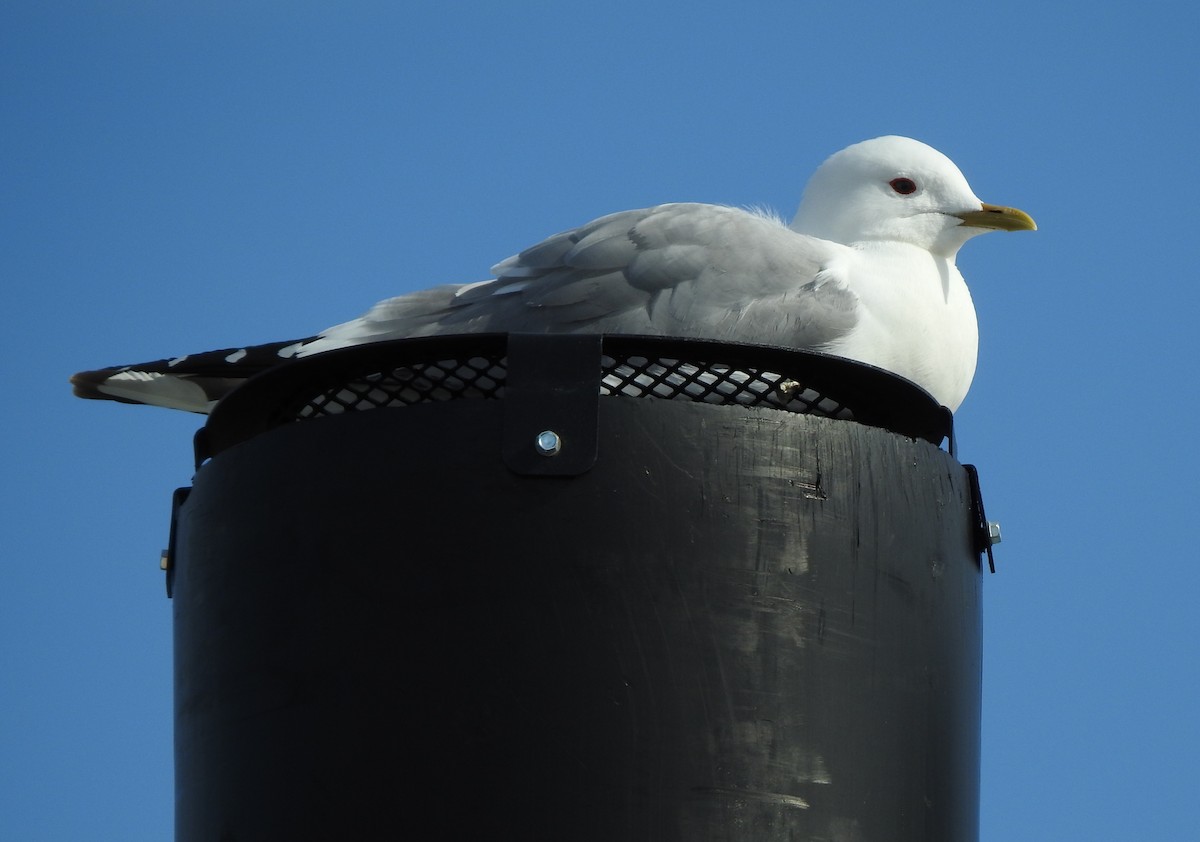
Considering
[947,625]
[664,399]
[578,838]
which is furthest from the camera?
[947,625]

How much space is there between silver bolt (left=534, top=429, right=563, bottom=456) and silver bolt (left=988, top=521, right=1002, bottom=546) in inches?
30.2

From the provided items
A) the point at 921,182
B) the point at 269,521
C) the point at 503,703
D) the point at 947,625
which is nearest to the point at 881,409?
the point at 947,625

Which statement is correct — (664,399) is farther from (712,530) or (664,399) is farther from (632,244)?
(632,244)

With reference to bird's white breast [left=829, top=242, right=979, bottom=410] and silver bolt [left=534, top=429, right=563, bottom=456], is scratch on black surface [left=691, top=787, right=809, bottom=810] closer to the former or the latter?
silver bolt [left=534, top=429, right=563, bottom=456]

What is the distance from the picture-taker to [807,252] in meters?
5.12

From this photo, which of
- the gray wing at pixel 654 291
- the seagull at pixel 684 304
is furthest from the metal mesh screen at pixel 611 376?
the gray wing at pixel 654 291

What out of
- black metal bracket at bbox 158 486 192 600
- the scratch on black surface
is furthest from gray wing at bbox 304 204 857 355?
the scratch on black surface

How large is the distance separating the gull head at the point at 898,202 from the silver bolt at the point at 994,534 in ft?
10.9

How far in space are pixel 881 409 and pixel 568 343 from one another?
0.50m

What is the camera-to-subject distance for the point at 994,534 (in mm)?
2439

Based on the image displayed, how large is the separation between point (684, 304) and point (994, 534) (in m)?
2.47

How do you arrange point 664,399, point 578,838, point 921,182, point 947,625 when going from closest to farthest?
point 578,838 < point 664,399 < point 947,625 < point 921,182

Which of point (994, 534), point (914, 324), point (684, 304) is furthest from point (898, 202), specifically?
point (994, 534)

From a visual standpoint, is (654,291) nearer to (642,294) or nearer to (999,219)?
(642,294)
